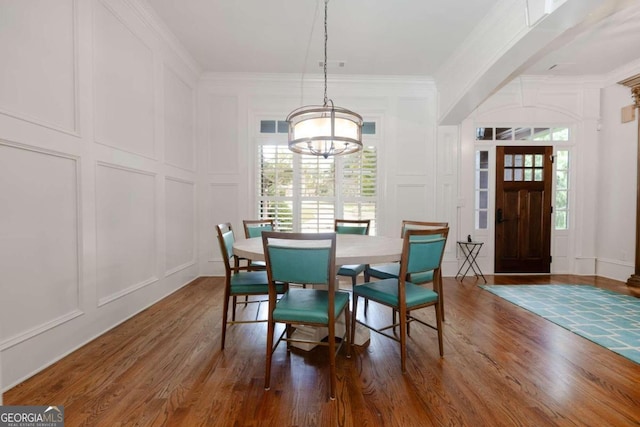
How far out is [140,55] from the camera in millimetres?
2930

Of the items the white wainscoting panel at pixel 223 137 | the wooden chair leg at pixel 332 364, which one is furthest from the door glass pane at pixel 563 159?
the white wainscoting panel at pixel 223 137

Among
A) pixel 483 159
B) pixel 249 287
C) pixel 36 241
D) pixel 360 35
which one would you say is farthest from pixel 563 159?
pixel 36 241

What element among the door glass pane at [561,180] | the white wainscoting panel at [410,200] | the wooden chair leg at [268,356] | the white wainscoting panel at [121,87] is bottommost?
the wooden chair leg at [268,356]

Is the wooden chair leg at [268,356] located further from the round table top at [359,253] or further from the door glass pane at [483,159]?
the door glass pane at [483,159]

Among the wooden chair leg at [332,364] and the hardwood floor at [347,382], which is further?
the wooden chair leg at [332,364]

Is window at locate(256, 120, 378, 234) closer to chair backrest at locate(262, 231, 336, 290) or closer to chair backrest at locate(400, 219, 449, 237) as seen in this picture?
chair backrest at locate(400, 219, 449, 237)

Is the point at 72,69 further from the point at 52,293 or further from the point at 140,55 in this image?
the point at 52,293

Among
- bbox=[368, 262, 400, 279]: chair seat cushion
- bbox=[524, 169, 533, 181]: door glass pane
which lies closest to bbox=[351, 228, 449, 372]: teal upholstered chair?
bbox=[368, 262, 400, 279]: chair seat cushion

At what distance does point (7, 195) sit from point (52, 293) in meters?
0.72

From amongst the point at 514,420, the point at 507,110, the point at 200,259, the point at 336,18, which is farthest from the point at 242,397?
the point at 507,110

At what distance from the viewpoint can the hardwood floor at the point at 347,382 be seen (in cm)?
149

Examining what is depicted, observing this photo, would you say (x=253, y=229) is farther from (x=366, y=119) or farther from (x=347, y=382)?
(x=366, y=119)

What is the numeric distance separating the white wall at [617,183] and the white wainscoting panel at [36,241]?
6614mm

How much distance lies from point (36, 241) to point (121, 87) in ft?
5.21
